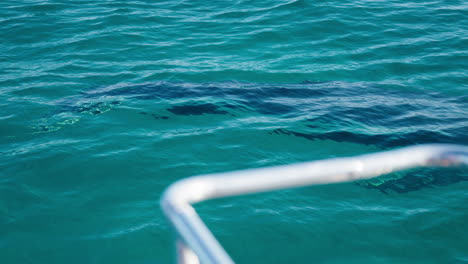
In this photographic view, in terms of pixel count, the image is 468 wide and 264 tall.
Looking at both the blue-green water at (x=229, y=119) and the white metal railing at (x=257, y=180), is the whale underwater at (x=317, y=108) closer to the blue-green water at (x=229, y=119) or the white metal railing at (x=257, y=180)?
the blue-green water at (x=229, y=119)

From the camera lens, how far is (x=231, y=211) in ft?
17.2

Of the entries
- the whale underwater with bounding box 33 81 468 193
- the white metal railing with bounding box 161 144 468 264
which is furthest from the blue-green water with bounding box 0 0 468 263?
the white metal railing with bounding box 161 144 468 264

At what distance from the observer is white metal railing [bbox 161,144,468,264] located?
136 cm

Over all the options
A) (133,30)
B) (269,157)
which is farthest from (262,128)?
(133,30)

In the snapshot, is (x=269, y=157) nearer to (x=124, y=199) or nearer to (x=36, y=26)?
(x=124, y=199)

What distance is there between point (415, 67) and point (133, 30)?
5432mm

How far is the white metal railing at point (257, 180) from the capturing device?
1363mm

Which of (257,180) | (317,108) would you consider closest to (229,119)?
(317,108)

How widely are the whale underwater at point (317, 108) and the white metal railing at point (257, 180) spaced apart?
4.43m

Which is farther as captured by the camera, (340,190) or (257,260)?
(340,190)

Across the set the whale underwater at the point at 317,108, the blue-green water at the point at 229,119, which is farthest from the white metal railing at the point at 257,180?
the whale underwater at the point at 317,108

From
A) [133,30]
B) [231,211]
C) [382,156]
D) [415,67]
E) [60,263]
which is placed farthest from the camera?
[133,30]

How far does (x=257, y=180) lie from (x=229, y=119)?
18.9ft

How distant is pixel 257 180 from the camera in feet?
5.11
